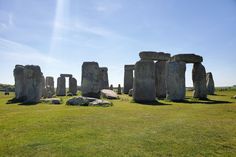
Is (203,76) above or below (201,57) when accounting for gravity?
below

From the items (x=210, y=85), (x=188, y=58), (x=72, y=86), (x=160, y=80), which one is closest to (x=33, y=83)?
(x=160, y=80)

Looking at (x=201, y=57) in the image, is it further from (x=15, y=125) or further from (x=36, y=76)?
(x=15, y=125)

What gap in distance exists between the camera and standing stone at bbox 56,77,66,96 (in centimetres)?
3167

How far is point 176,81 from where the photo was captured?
63.1 ft

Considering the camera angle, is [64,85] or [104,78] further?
[104,78]

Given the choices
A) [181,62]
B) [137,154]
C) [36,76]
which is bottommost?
[137,154]

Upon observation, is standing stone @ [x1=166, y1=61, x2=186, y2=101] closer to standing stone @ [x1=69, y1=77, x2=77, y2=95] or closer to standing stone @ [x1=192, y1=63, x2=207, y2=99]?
standing stone @ [x1=192, y1=63, x2=207, y2=99]

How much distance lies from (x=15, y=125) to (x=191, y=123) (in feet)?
21.6

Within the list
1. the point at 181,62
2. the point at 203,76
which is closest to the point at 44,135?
the point at 181,62

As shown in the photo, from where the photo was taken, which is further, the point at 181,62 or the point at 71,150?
the point at 181,62

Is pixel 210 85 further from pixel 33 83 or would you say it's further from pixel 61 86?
pixel 33 83

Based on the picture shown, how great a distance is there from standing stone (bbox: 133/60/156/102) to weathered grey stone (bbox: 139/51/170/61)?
140 inches

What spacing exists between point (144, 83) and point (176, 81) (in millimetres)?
2978

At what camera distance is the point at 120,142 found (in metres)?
6.15
